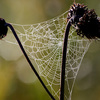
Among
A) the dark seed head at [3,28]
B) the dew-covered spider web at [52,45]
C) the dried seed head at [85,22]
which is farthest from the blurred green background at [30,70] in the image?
the dried seed head at [85,22]

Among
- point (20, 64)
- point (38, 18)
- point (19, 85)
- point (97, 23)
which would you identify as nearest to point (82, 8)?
point (97, 23)

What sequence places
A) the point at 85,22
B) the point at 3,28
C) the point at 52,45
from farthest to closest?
the point at 52,45 → the point at 3,28 → the point at 85,22

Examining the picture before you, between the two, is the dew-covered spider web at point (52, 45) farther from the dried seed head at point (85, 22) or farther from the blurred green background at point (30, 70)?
the blurred green background at point (30, 70)

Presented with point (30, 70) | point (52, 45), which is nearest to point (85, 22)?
point (52, 45)

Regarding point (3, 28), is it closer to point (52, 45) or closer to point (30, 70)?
point (52, 45)

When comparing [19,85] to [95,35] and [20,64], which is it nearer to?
[20,64]

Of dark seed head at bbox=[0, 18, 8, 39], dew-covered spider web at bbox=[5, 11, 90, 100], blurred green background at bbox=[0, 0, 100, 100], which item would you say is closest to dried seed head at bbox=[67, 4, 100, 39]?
dark seed head at bbox=[0, 18, 8, 39]
